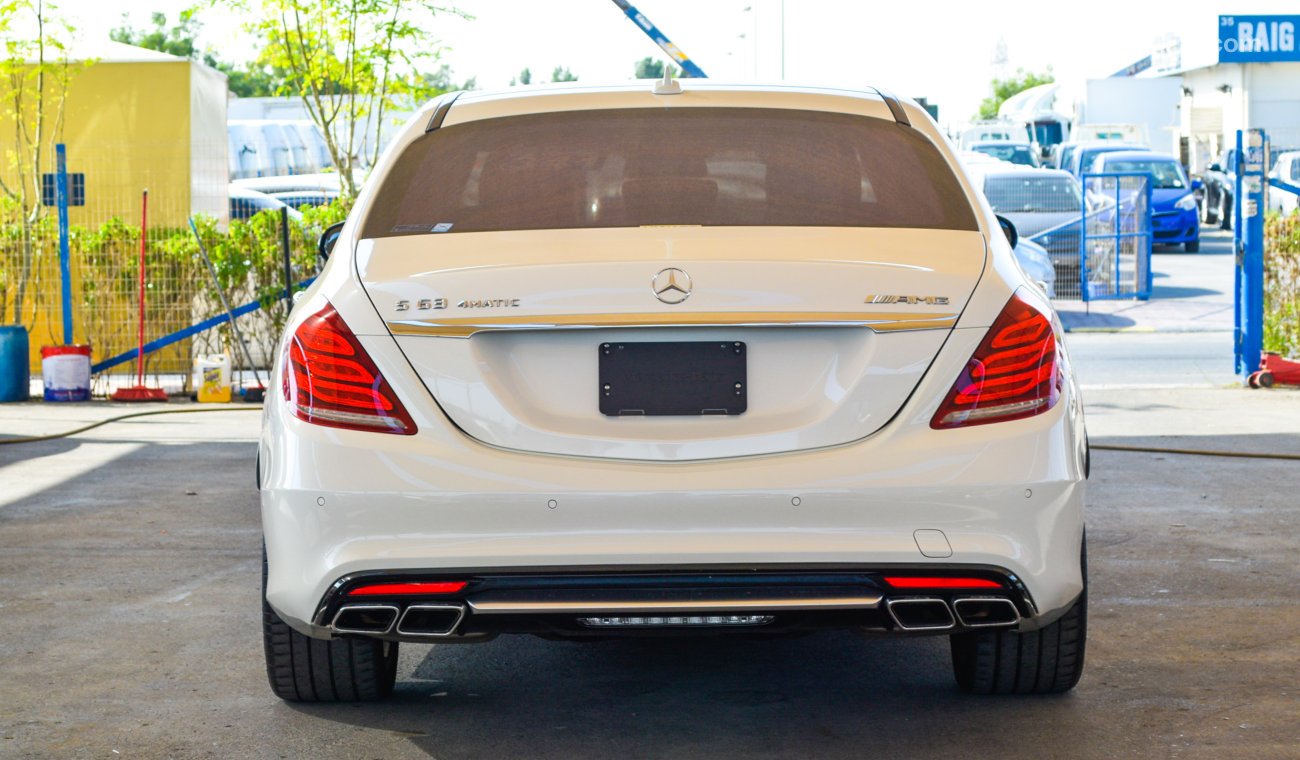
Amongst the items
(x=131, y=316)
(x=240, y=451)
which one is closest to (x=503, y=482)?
(x=240, y=451)

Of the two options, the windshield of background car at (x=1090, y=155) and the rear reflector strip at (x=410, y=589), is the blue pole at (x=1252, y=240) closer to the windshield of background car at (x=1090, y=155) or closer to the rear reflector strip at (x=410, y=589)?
the rear reflector strip at (x=410, y=589)

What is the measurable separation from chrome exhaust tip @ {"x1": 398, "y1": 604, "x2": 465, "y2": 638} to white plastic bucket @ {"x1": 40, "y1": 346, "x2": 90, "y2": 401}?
10636 millimetres

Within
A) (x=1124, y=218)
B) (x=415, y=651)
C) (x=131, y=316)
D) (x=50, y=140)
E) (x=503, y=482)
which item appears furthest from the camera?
(x=1124, y=218)

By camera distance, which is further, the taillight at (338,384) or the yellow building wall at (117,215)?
the yellow building wall at (117,215)

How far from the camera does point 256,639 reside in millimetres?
5547

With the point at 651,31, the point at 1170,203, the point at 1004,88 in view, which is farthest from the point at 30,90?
the point at 1004,88

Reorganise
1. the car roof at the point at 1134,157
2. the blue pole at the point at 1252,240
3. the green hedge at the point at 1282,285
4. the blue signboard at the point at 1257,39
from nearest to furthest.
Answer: the blue pole at the point at 1252,240 → the green hedge at the point at 1282,285 → the car roof at the point at 1134,157 → the blue signboard at the point at 1257,39

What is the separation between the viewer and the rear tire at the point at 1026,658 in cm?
447

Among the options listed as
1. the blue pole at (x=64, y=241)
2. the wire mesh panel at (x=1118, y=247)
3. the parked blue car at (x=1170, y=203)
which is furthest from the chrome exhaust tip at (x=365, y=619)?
the parked blue car at (x=1170, y=203)

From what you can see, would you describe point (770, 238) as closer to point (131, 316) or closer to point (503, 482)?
point (503, 482)

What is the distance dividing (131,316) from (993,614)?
39.2 feet

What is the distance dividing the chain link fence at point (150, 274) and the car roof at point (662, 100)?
33.3 ft

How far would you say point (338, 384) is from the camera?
12.8ft

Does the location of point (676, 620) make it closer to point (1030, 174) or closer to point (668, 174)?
point (668, 174)
